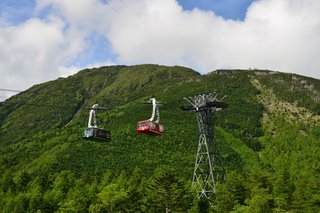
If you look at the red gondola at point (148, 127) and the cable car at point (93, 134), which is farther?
the red gondola at point (148, 127)

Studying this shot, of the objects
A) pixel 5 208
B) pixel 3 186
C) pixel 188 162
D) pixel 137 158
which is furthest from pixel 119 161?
pixel 5 208

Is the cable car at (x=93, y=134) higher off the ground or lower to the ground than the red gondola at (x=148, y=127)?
lower

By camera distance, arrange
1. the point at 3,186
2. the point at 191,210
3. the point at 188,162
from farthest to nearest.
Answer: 1. the point at 188,162
2. the point at 3,186
3. the point at 191,210

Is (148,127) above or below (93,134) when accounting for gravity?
above

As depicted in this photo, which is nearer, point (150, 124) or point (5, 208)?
point (150, 124)

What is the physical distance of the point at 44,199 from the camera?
106312mm

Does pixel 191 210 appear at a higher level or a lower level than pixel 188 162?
lower

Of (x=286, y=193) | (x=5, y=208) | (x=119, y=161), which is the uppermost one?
(x=119, y=161)

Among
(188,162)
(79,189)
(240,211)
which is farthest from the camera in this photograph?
(188,162)

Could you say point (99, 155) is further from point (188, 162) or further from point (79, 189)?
point (79, 189)

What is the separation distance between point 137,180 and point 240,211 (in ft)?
168

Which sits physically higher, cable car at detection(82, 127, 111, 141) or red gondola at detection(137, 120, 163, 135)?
red gondola at detection(137, 120, 163, 135)

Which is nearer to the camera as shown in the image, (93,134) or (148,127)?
(93,134)

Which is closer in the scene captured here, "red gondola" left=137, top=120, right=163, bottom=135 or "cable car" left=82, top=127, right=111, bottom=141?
"cable car" left=82, top=127, right=111, bottom=141
